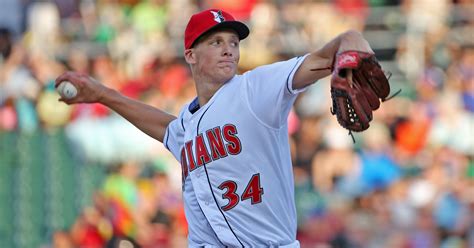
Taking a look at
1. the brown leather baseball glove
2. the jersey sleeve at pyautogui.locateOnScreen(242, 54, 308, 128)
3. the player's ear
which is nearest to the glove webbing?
the brown leather baseball glove

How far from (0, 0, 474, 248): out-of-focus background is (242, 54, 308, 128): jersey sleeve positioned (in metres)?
4.97

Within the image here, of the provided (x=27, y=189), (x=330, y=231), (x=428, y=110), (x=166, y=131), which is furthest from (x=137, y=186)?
(x=166, y=131)

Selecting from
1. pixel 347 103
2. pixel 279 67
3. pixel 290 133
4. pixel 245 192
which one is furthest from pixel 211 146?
pixel 290 133

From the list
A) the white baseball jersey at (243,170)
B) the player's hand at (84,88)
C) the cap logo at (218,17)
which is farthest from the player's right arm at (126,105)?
the cap logo at (218,17)

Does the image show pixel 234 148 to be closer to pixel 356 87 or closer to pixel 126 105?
pixel 356 87

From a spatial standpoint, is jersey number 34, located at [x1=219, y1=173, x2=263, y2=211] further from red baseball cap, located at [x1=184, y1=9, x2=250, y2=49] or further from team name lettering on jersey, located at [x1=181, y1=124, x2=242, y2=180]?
red baseball cap, located at [x1=184, y1=9, x2=250, y2=49]

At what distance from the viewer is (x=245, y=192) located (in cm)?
475

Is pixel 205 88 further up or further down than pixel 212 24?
further down

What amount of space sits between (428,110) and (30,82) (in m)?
4.04

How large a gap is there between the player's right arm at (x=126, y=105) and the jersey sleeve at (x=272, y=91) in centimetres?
91

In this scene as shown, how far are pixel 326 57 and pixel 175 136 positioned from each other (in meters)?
1.29

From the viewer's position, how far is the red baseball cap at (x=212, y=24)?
4.86 meters

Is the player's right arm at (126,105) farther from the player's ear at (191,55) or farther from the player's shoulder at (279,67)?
the player's shoulder at (279,67)

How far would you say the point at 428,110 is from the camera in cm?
1008
